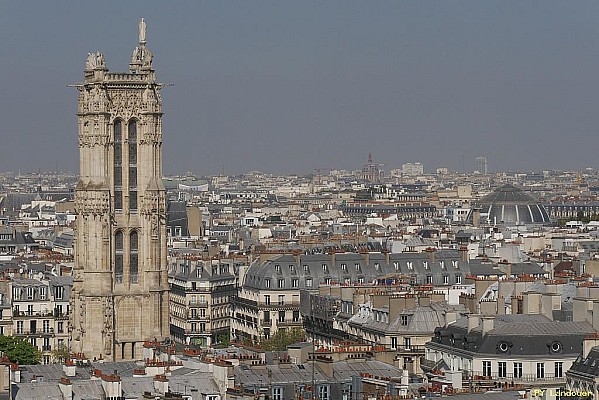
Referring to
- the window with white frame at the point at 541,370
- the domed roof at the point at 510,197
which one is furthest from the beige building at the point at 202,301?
the domed roof at the point at 510,197

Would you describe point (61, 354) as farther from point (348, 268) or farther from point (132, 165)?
point (348, 268)

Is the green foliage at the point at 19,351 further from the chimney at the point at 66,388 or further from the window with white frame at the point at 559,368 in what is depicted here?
the window with white frame at the point at 559,368

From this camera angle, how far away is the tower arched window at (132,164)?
71.6 metres

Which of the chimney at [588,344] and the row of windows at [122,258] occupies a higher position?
the row of windows at [122,258]

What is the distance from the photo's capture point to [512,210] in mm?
166250

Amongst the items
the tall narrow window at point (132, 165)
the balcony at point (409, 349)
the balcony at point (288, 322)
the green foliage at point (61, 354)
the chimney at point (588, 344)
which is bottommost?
the green foliage at point (61, 354)

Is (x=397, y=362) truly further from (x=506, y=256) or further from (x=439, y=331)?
(x=506, y=256)

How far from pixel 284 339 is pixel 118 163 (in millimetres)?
9600

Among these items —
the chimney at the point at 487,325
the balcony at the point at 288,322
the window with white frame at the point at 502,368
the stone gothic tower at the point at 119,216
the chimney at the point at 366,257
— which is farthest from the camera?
the chimney at the point at 366,257

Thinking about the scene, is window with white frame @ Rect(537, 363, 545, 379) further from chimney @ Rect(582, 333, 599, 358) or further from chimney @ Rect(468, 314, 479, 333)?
chimney @ Rect(468, 314, 479, 333)

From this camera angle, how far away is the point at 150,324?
71750 millimetres

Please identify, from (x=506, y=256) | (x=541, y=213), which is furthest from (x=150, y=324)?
(x=541, y=213)

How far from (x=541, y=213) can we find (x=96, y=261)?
99.0 m

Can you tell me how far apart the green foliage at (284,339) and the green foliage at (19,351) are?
8.25 m
